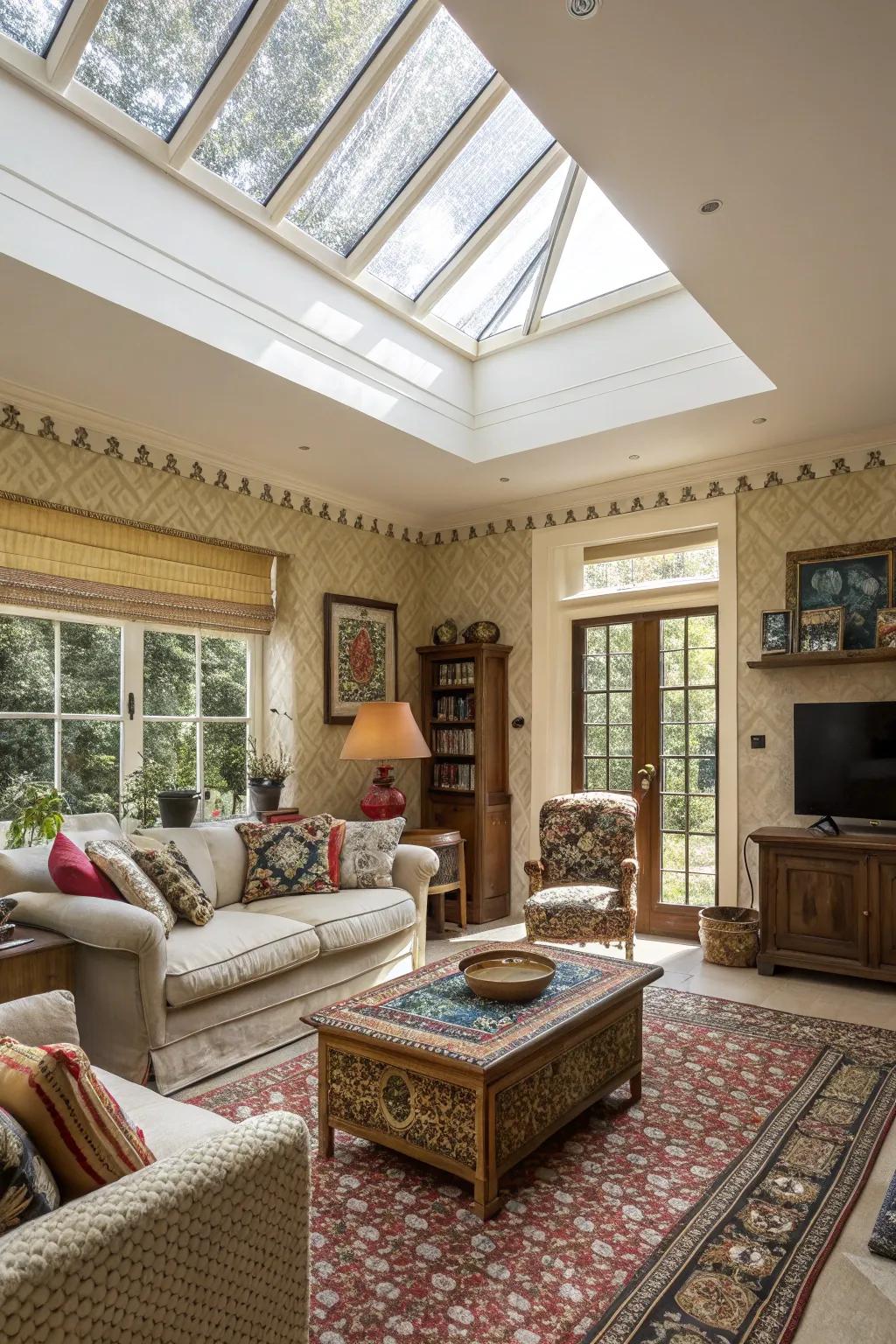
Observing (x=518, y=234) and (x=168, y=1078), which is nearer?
(x=168, y=1078)

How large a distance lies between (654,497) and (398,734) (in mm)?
2243

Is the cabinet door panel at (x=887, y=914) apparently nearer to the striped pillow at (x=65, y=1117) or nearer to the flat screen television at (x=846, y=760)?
the flat screen television at (x=846, y=760)

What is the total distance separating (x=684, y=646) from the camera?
5.64 meters

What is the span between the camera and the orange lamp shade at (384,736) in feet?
17.1

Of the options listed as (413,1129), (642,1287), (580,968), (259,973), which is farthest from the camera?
(259,973)

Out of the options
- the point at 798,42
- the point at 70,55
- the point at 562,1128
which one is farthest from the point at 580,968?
the point at 70,55

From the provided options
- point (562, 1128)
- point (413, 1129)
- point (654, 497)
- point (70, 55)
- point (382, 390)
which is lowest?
point (562, 1128)

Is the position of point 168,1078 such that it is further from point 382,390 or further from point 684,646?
point 684,646

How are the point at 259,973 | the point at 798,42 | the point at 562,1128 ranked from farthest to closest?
the point at 259,973 < the point at 562,1128 < the point at 798,42

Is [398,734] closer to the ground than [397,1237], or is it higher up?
higher up

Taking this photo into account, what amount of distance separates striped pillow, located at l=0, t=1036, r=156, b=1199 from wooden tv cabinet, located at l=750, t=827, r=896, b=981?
3.93 metres

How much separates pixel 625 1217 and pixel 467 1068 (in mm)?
600

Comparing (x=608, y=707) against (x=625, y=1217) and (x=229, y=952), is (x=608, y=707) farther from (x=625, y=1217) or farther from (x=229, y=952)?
(x=625, y=1217)

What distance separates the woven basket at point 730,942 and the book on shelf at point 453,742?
2.00 meters
